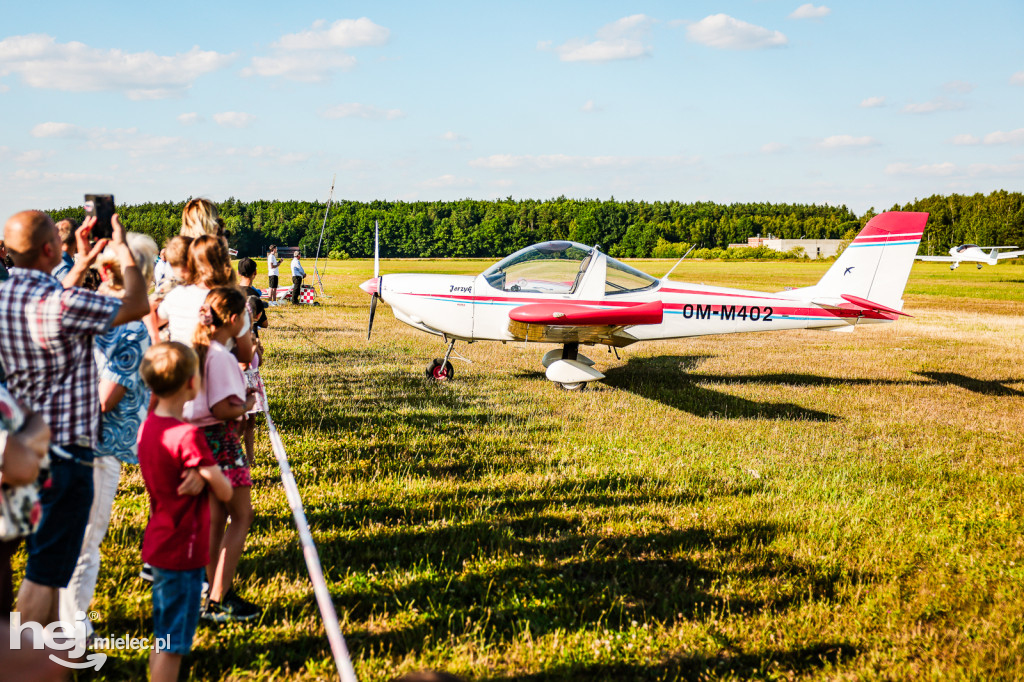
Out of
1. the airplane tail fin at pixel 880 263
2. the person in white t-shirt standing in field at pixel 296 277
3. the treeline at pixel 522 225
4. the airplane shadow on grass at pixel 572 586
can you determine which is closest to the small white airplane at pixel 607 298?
the airplane tail fin at pixel 880 263

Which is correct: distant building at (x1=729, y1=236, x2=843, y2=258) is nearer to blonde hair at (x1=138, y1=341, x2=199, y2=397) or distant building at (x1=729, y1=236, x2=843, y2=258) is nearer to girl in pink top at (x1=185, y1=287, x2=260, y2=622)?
girl in pink top at (x1=185, y1=287, x2=260, y2=622)

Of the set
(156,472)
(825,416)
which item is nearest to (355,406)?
(156,472)

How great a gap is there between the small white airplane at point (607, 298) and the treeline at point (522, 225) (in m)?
86.5

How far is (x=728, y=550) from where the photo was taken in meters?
4.10

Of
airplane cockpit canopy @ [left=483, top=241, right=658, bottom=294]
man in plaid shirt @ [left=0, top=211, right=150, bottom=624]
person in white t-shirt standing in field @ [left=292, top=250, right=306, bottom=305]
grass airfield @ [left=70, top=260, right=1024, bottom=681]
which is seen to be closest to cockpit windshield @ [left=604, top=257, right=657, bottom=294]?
airplane cockpit canopy @ [left=483, top=241, right=658, bottom=294]

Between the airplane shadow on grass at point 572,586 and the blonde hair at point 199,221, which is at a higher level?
the blonde hair at point 199,221

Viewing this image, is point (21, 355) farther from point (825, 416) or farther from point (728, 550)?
point (825, 416)

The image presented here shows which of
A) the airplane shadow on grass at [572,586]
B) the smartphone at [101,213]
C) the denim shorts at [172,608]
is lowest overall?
the airplane shadow on grass at [572,586]

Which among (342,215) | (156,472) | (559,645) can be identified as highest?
(342,215)

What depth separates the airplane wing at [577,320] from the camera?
7641mm

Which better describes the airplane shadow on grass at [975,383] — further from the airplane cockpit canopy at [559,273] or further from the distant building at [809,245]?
the distant building at [809,245]

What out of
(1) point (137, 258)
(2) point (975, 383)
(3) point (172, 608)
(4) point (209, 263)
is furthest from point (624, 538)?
(2) point (975, 383)

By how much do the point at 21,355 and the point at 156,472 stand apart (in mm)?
620

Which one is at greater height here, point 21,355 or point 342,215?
point 342,215
